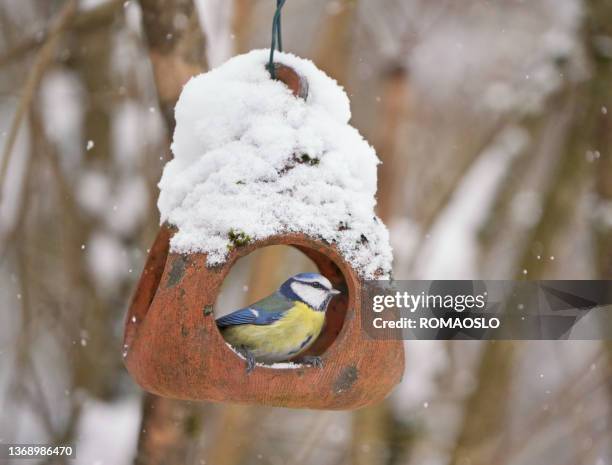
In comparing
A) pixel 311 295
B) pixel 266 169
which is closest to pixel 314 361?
pixel 311 295

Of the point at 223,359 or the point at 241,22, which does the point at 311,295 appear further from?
the point at 241,22

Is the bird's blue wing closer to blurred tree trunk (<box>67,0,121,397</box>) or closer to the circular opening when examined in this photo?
the circular opening

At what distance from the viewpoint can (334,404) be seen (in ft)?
8.64

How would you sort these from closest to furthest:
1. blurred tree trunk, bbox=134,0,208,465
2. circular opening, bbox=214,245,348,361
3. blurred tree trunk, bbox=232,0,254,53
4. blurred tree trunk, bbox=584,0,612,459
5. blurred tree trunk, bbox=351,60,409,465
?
circular opening, bbox=214,245,348,361 → blurred tree trunk, bbox=134,0,208,465 → blurred tree trunk, bbox=584,0,612,459 → blurred tree trunk, bbox=232,0,254,53 → blurred tree trunk, bbox=351,60,409,465

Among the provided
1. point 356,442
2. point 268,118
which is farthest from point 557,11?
point 268,118

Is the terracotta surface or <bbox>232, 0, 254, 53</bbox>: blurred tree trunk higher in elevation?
<bbox>232, 0, 254, 53</bbox>: blurred tree trunk

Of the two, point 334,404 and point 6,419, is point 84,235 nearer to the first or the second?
point 6,419

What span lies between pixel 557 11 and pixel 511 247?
177 cm

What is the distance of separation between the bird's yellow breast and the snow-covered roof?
0.27 metres

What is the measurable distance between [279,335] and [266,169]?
0.55 meters

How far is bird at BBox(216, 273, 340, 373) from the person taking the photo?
2.75 metres

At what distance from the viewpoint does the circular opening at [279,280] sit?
325 centimetres

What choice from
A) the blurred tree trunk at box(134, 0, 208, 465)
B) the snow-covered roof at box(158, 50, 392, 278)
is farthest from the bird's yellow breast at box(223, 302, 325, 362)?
the blurred tree trunk at box(134, 0, 208, 465)

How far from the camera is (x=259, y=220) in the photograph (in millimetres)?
2535
